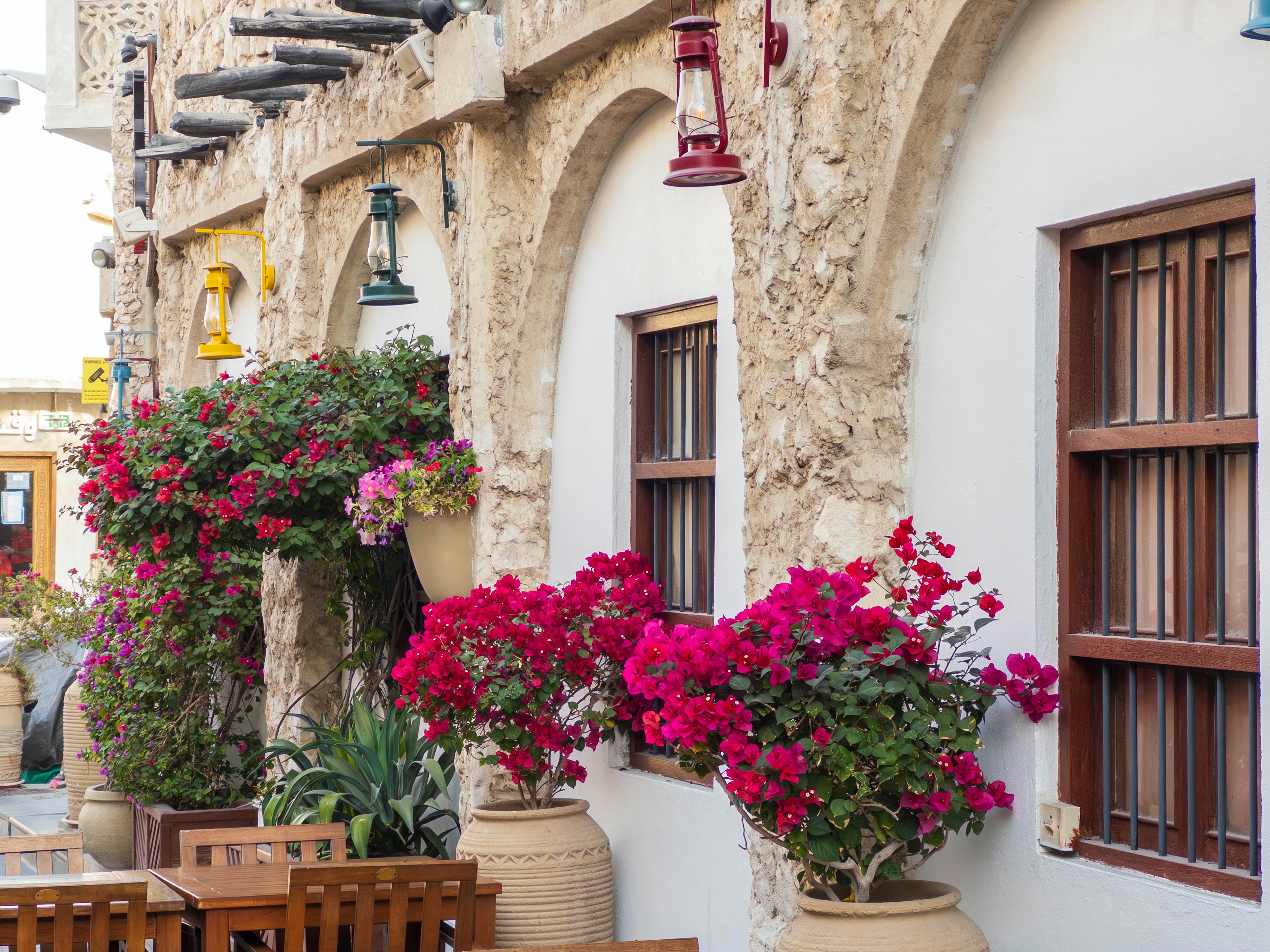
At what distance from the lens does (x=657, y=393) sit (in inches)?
214

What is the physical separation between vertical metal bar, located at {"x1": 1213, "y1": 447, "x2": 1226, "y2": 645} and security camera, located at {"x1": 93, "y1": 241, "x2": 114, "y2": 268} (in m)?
13.4

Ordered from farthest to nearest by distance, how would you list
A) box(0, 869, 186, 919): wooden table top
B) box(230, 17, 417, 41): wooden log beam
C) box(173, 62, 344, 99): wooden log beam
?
box(173, 62, 344, 99): wooden log beam, box(230, 17, 417, 41): wooden log beam, box(0, 869, 186, 919): wooden table top

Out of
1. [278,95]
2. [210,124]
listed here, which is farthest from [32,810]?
[278,95]

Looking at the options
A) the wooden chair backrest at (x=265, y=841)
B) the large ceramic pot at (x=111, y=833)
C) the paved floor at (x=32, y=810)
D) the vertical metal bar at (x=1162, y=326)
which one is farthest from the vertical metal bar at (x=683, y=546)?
the paved floor at (x=32, y=810)

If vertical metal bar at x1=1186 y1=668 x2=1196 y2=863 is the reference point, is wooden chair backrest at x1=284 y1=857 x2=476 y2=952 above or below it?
below

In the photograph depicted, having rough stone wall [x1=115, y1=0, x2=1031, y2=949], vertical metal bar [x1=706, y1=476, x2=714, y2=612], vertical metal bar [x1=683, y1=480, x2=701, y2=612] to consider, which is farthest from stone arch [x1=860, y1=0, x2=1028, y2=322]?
vertical metal bar [x1=683, y1=480, x2=701, y2=612]

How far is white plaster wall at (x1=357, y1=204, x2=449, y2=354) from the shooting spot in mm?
6914

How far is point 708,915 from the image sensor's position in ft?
15.6

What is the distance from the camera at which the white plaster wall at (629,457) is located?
476 centimetres

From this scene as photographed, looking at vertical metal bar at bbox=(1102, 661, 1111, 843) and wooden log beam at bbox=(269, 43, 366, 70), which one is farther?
wooden log beam at bbox=(269, 43, 366, 70)

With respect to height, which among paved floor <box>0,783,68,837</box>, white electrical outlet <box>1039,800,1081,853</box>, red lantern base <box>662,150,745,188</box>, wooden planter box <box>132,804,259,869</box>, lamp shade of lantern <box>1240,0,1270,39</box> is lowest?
paved floor <box>0,783,68,837</box>

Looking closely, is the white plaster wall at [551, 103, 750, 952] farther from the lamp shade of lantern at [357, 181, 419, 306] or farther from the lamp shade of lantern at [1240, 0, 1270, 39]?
the lamp shade of lantern at [1240, 0, 1270, 39]

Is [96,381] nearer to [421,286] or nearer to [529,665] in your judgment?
[421,286]

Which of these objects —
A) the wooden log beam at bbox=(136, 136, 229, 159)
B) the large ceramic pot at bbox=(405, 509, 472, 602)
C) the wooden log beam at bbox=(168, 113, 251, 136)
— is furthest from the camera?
the wooden log beam at bbox=(136, 136, 229, 159)
